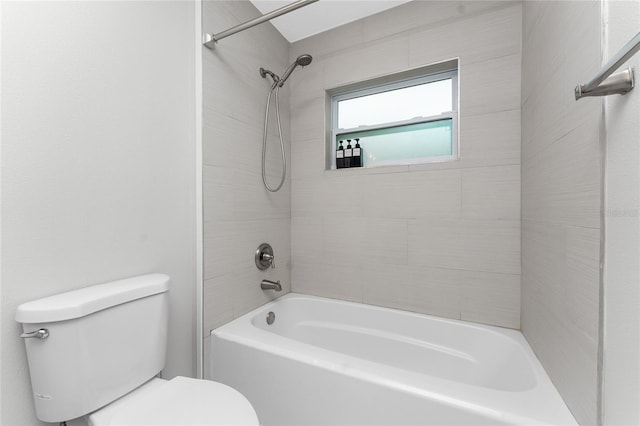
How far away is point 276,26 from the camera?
184 centimetres

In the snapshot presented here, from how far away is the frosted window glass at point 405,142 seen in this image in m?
1.64

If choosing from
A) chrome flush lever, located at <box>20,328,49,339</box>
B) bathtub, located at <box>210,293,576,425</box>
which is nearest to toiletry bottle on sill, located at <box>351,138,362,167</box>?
bathtub, located at <box>210,293,576,425</box>

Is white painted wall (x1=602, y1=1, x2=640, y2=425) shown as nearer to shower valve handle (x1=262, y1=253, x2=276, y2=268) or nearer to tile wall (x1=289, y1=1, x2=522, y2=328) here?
tile wall (x1=289, y1=1, x2=522, y2=328)

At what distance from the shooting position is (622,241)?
1.94 ft

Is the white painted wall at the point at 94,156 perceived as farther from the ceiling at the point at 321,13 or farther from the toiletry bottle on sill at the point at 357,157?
the toiletry bottle on sill at the point at 357,157

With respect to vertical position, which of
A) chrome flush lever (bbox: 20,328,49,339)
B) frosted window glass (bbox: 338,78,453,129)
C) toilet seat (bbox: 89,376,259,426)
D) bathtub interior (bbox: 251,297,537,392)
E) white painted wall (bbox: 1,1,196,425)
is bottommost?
bathtub interior (bbox: 251,297,537,392)

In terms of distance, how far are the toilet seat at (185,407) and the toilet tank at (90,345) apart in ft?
0.29

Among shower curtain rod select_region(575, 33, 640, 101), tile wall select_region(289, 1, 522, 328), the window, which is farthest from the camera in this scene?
the window

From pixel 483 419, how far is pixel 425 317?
77 centimetres

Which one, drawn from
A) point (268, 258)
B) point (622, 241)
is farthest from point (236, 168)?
point (622, 241)

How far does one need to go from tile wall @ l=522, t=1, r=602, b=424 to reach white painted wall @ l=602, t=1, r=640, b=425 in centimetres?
5

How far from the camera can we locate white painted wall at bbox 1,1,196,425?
2.63 feet

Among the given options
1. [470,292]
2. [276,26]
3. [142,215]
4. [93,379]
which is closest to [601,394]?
[470,292]

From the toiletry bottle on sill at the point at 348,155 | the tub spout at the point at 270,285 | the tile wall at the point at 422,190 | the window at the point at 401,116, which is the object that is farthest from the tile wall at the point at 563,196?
the tub spout at the point at 270,285
